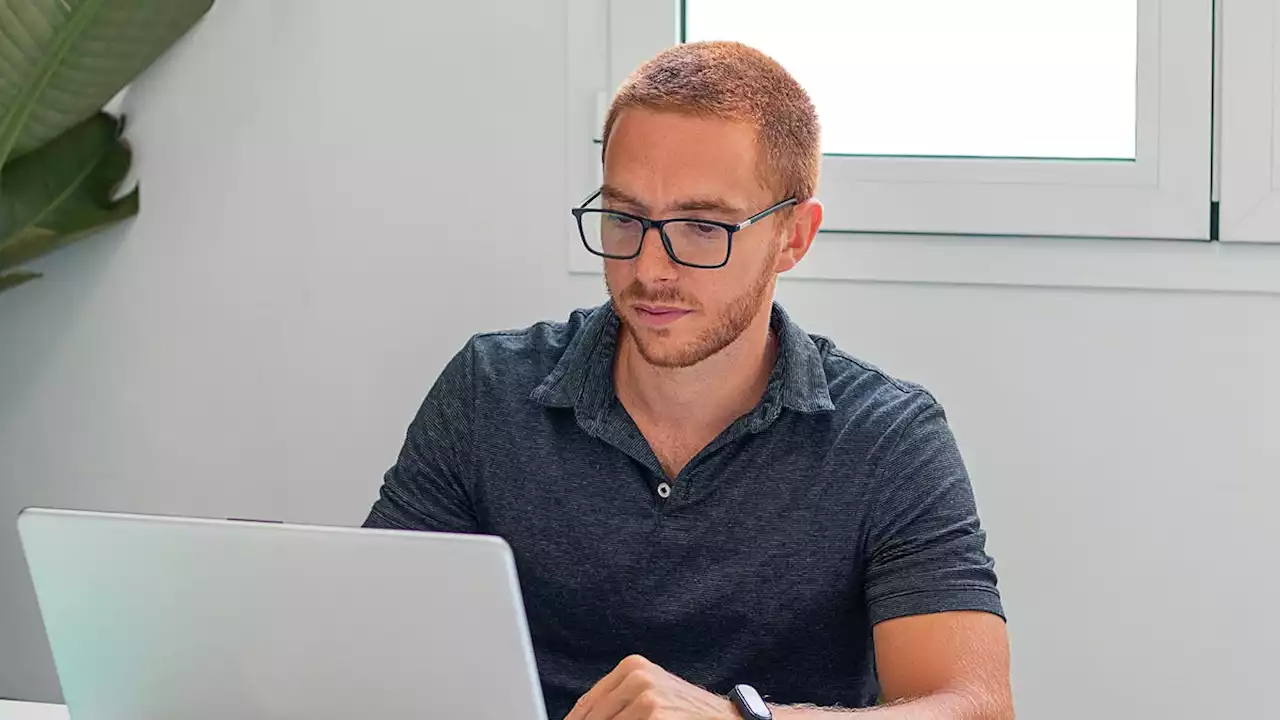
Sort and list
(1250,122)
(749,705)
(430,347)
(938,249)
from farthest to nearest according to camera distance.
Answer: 1. (430,347)
2. (938,249)
3. (1250,122)
4. (749,705)

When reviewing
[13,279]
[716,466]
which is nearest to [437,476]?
[716,466]

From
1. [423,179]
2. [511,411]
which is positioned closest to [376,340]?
[423,179]

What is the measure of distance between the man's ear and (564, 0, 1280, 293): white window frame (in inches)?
17.9

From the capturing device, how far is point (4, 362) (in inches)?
98.2

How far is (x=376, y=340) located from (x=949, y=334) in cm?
85

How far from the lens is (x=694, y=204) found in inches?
59.1

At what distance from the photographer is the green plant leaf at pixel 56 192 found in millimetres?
2301

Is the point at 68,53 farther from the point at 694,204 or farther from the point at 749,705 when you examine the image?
the point at 749,705

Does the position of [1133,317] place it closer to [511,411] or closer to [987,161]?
[987,161]

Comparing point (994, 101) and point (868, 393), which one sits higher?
point (994, 101)

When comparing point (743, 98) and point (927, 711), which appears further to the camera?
point (743, 98)

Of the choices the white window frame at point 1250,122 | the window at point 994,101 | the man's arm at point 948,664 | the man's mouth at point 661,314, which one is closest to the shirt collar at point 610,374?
the man's mouth at point 661,314

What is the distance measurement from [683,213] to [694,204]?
0.05ft

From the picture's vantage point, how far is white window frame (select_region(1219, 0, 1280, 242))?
1924mm
